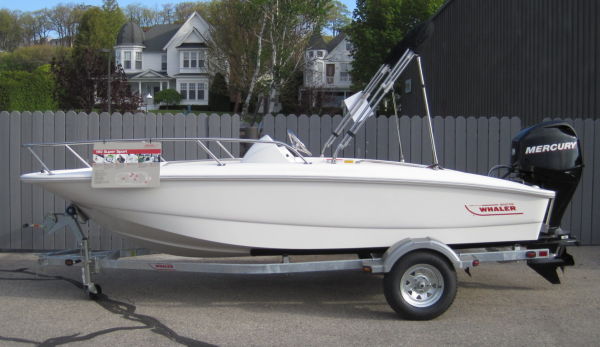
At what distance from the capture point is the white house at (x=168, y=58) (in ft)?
181

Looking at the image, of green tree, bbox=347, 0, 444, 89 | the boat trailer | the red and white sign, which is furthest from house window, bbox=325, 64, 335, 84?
the boat trailer

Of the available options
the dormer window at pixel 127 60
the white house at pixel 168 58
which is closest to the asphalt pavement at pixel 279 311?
the white house at pixel 168 58

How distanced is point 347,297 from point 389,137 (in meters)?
3.14

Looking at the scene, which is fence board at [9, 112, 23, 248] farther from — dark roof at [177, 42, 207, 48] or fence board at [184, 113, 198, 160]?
dark roof at [177, 42, 207, 48]

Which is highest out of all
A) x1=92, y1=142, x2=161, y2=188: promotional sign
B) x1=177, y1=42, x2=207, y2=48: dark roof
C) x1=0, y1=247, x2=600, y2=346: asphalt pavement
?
x1=177, y1=42, x2=207, y2=48: dark roof

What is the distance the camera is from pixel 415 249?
5535mm

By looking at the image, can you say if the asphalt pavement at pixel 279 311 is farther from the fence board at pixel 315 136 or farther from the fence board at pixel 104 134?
the fence board at pixel 315 136

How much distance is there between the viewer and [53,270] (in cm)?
759

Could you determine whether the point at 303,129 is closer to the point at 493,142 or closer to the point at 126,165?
the point at 493,142

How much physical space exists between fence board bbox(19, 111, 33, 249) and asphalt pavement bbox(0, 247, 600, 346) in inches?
39.0

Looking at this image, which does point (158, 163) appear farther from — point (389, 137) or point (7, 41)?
point (7, 41)

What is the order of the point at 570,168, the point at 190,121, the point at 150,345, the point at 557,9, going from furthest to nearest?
the point at 557,9
the point at 190,121
the point at 570,168
the point at 150,345

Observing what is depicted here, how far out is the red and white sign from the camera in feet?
18.8

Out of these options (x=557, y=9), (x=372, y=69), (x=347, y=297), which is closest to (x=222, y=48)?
(x=372, y=69)
